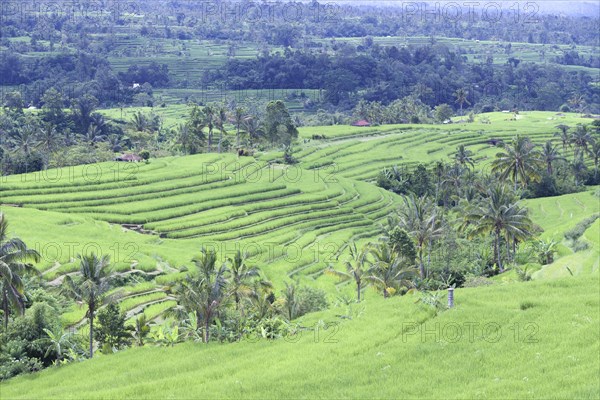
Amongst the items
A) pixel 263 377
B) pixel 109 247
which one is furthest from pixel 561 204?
pixel 263 377

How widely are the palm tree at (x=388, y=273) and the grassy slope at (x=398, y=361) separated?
13.6m

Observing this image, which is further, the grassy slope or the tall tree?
the tall tree

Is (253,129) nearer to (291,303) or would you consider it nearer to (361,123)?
(361,123)

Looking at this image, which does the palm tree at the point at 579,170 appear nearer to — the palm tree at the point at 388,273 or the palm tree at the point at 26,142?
the palm tree at the point at 388,273

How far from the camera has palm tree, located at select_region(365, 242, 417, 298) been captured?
52.1 meters

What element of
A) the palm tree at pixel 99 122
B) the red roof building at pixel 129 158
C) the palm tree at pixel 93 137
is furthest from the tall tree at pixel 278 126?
the palm tree at pixel 99 122

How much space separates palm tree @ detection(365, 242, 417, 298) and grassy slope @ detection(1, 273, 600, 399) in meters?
13.6

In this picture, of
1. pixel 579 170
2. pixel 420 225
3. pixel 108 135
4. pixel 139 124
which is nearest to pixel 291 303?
pixel 420 225

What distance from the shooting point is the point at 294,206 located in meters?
88.6

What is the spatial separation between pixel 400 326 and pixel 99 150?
89419 mm

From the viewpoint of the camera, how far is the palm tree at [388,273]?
171 feet

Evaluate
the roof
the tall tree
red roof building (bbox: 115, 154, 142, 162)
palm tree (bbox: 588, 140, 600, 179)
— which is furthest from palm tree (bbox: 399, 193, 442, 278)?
palm tree (bbox: 588, 140, 600, 179)

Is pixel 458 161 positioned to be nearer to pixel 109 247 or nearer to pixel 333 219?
pixel 333 219

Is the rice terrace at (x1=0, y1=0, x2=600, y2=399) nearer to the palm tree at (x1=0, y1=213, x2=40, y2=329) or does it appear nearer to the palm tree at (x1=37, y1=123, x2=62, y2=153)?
the palm tree at (x1=0, y1=213, x2=40, y2=329)
